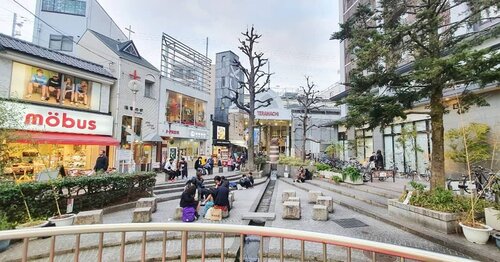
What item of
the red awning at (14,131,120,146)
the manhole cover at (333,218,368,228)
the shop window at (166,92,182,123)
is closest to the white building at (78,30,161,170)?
the red awning at (14,131,120,146)

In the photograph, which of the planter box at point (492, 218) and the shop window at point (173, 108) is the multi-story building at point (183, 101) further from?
the planter box at point (492, 218)

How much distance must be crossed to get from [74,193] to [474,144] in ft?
52.7

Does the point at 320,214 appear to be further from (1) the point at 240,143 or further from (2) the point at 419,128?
(1) the point at 240,143

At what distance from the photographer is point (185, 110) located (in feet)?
79.0

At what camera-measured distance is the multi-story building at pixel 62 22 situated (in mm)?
22469

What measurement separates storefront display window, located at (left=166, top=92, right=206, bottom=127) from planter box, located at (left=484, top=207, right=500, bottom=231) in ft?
67.9

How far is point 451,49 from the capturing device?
23.2ft

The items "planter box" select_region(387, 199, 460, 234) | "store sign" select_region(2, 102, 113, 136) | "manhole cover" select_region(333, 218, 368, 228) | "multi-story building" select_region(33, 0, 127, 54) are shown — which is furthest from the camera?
"multi-story building" select_region(33, 0, 127, 54)

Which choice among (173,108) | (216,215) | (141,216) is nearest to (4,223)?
(141,216)

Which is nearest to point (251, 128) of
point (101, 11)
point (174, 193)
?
point (174, 193)

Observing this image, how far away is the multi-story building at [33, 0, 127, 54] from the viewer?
22469 mm

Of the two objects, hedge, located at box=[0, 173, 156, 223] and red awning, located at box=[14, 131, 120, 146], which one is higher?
red awning, located at box=[14, 131, 120, 146]

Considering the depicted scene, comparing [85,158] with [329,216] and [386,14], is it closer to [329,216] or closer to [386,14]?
[329,216]

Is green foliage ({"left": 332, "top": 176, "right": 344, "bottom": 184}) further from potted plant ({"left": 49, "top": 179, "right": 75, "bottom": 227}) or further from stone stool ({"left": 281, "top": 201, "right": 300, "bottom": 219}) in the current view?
potted plant ({"left": 49, "top": 179, "right": 75, "bottom": 227})
